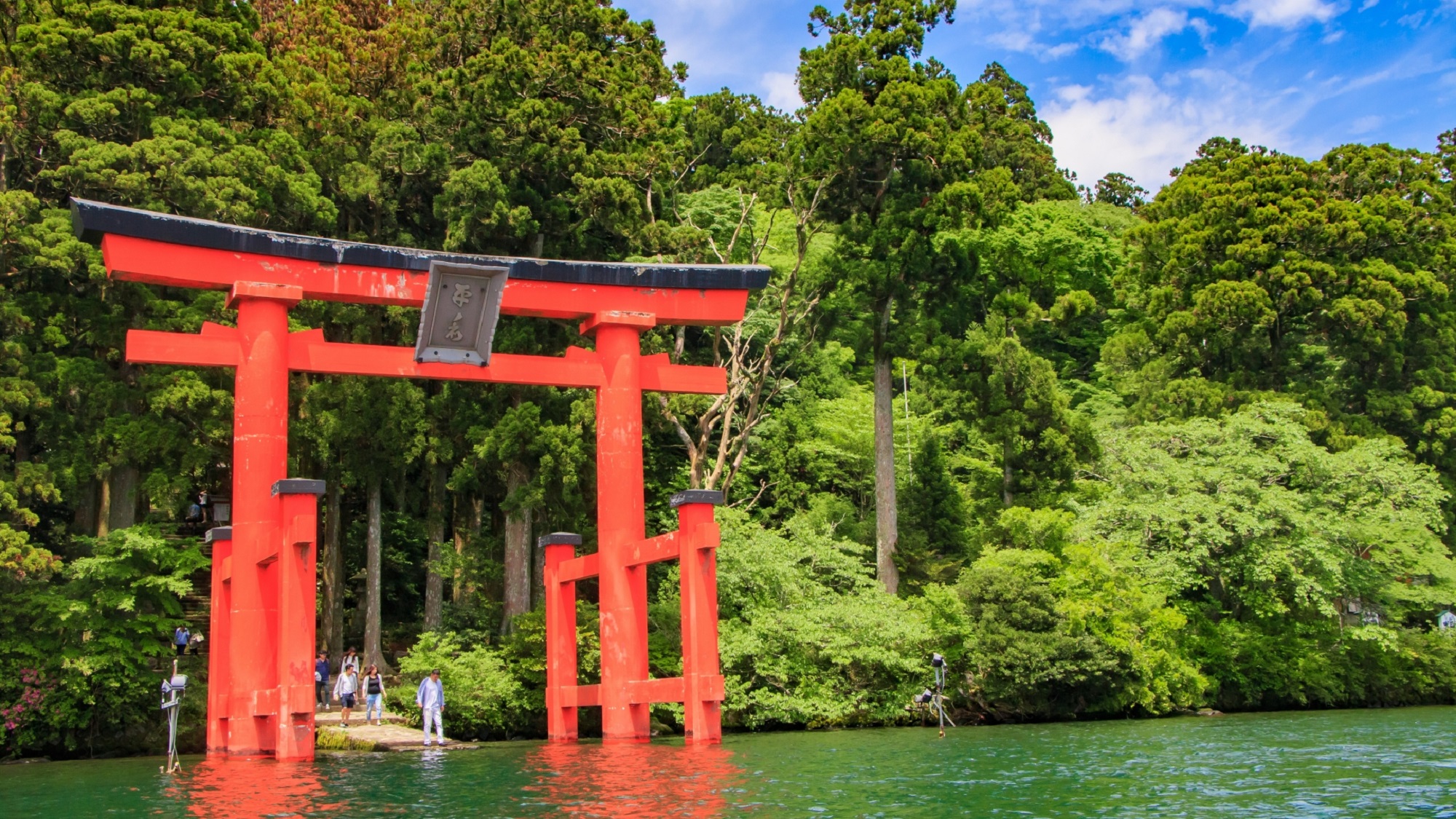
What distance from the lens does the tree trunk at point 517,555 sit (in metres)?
23.8

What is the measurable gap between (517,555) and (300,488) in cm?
943

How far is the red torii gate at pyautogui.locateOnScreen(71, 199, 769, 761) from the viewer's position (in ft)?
52.4

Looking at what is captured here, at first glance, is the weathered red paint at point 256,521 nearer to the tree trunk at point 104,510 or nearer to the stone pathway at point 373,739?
the stone pathway at point 373,739

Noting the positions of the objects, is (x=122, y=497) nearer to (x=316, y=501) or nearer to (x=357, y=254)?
(x=357, y=254)

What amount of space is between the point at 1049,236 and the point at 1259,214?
753 cm

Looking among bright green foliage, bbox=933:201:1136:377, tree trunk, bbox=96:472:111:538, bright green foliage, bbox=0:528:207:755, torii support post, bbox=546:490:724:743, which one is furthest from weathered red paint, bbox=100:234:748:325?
bright green foliage, bbox=933:201:1136:377

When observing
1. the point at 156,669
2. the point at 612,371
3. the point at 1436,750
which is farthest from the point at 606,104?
the point at 1436,750

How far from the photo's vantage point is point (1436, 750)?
14859 mm

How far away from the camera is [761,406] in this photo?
1209 inches

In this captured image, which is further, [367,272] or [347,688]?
[347,688]

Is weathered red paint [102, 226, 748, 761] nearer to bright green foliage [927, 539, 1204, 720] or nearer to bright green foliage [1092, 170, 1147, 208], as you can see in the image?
bright green foliage [927, 539, 1204, 720]

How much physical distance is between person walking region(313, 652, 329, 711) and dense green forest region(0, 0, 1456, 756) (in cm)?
97

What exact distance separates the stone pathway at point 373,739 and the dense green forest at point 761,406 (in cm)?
162

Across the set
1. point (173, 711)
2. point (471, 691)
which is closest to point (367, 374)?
point (173, 711)
